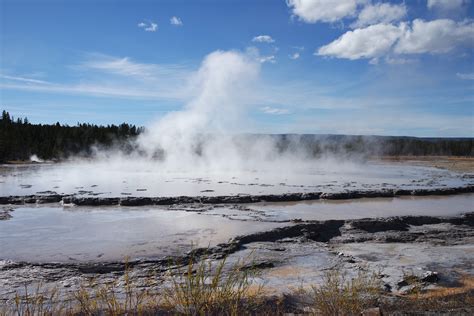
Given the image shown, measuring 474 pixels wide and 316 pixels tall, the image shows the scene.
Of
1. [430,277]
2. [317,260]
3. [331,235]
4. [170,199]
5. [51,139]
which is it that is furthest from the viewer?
[51,139]

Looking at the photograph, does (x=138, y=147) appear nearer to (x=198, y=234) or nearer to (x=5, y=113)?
(x=5, y=113)

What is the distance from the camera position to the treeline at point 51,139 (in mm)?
35938

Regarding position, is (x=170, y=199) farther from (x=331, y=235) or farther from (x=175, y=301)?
(x=175, y=301)

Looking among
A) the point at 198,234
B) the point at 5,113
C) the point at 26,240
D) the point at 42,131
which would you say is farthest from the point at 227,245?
the point at 5,113

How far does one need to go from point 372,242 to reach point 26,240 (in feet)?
21.1

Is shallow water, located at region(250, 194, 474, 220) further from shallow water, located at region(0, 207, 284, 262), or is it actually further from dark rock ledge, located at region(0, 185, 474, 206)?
shallow water, located at region(0, 207, 284, 262)

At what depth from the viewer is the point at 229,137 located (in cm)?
3656

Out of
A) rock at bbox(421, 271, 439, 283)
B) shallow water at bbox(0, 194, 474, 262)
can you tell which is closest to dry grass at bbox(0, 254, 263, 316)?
shallow water at bbox(0, 194, 474, 262)

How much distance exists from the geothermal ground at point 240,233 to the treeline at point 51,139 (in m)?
22.8

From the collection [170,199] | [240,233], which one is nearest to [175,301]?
[240,233]

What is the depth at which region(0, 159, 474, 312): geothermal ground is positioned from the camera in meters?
5.98

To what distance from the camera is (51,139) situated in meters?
41.1

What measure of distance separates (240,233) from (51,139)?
123 feet

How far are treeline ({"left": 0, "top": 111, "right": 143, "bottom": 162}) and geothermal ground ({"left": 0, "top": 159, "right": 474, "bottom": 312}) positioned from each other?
22.8 metres
